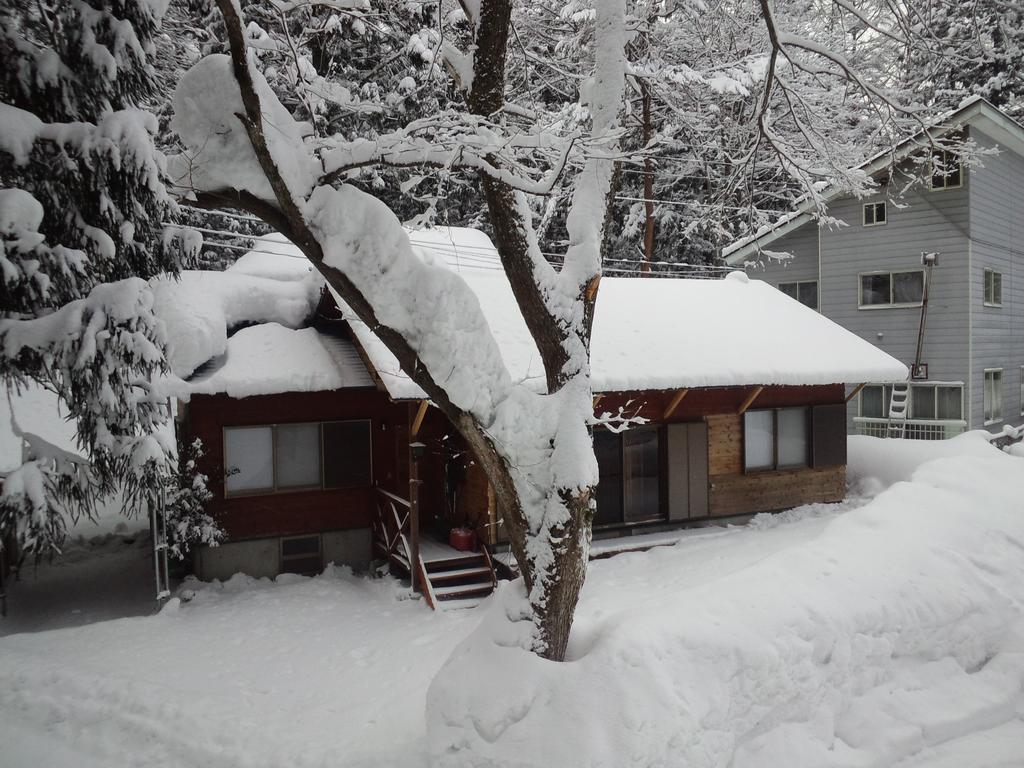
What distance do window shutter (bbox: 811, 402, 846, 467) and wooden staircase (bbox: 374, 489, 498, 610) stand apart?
707cm

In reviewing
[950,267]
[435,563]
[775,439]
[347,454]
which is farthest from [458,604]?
[950,267]

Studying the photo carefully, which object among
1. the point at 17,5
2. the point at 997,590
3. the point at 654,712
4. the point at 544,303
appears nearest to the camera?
the point at 17,5

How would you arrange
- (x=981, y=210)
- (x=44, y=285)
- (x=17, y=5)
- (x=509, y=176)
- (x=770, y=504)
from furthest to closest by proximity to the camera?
(x=981, y=210) < (x=770, y=504) < (x=509, y=176) < (x=17, y=5) < (x=44, y=285)

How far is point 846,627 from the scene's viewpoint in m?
6.51

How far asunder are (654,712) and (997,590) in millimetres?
4843

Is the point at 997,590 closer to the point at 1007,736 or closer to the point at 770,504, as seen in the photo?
the point at 1007,736

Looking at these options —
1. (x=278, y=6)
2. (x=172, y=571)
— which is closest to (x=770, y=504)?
(x=172, y=571)

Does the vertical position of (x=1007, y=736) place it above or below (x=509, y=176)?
below

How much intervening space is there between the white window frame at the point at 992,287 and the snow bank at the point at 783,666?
449 inches

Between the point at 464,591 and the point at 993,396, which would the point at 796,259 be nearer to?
the point at 993,396

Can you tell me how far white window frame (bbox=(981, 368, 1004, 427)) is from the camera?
17703 mm

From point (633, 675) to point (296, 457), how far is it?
23.4ft

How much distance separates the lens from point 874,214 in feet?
59.9

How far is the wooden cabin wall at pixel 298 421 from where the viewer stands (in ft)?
34.0
